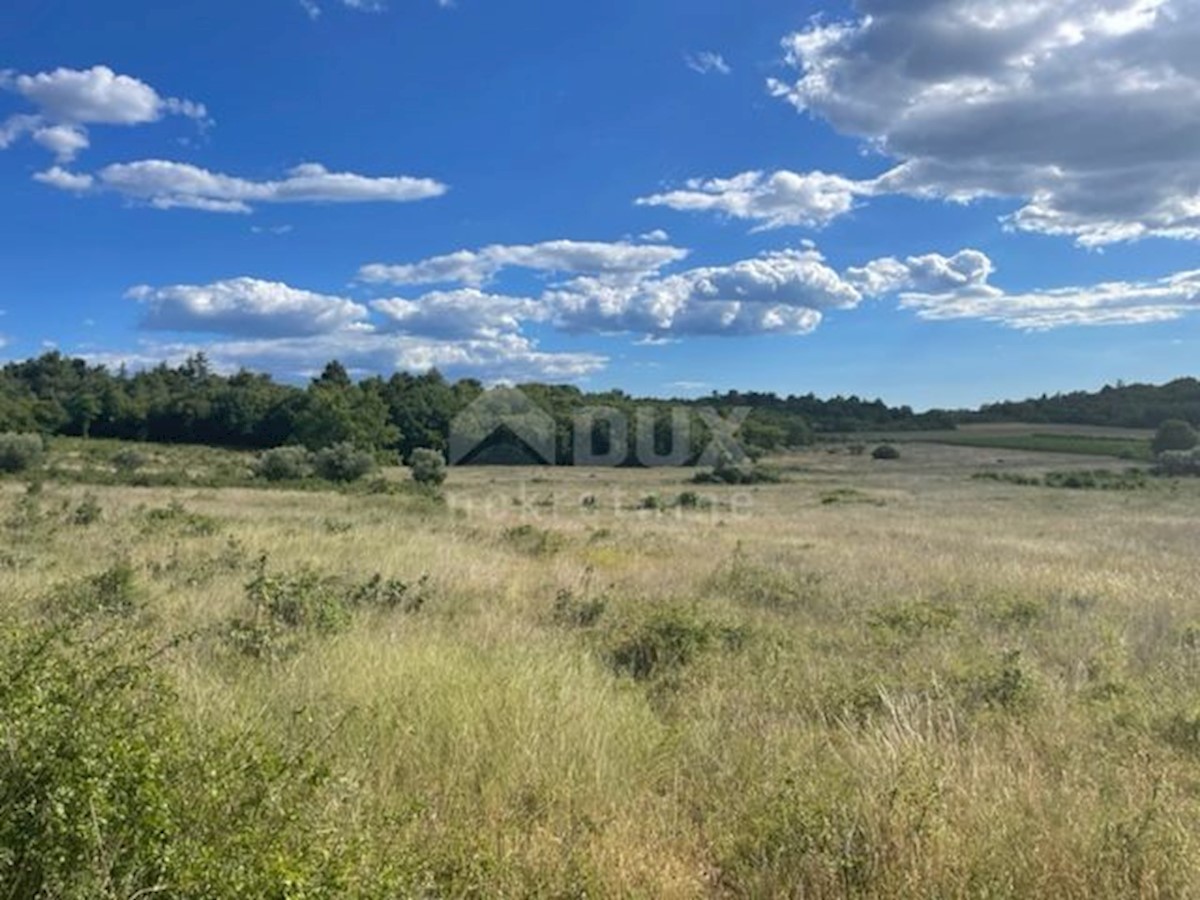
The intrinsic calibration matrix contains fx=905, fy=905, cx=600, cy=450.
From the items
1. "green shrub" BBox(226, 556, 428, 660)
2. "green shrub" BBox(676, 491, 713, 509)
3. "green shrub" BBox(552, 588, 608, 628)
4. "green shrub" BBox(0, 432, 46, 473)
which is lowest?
"green shrub" BBox(676, 491, 713, 509)

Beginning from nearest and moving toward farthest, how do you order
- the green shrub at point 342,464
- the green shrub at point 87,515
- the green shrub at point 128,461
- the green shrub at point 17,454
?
the green shrub at point 87,515, the green shrub at point 17,454, the green shrub at point 128,461, the green shrub at point 342,464

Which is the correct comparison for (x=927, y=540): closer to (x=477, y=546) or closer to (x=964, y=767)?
(x=477, y=546)

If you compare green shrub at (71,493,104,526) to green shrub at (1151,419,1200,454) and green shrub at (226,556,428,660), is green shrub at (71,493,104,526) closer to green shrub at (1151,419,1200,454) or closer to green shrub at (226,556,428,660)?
green shrub at (226,556,428,660)

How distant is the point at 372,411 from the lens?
72.9 meters

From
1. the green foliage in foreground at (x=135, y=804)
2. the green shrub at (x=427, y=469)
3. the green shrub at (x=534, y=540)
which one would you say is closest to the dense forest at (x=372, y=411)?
the green shrub at (x=427, y=469)

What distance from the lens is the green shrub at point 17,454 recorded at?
3709cm

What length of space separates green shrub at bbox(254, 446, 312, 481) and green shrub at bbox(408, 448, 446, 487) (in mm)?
5390

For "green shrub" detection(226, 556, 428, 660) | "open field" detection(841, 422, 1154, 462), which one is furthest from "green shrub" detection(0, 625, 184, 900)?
"open field" detection(841, 422, 1154, 462)

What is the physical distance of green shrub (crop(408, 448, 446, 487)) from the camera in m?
45.0

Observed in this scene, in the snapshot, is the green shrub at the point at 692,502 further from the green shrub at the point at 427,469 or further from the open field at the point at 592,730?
the open field at the point at 592,730

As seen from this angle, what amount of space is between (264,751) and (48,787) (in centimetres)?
89

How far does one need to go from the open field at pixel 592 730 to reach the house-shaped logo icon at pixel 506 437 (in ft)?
171

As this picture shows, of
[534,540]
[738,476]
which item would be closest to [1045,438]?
[738,476]

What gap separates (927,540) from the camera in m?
21.0
